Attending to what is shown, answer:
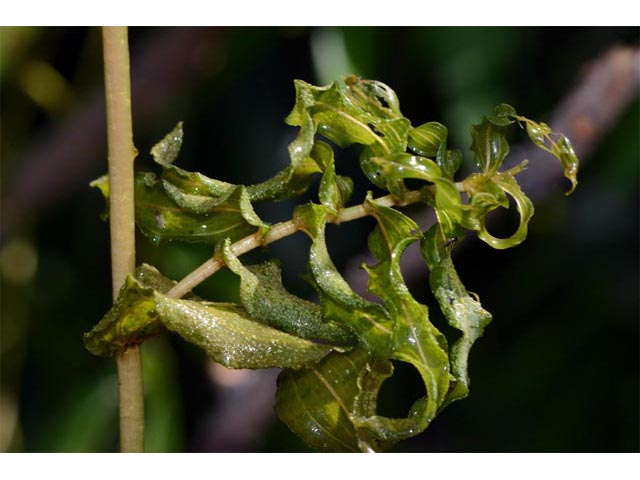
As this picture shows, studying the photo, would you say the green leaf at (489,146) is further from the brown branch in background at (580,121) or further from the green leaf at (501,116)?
the brown branch in background at (580,121)

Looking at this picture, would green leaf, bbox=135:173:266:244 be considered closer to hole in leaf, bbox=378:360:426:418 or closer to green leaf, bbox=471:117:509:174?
green leaf, bbox=471:117:509:174

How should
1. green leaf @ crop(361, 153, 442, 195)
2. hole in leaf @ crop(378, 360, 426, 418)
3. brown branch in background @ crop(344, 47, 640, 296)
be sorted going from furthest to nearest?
hole in leaf @ crop(378, 360, 426, 418), brown branch in background @ crop(344, 47, 640, 296), green leaf @ crop(361, 153, 442, 195)

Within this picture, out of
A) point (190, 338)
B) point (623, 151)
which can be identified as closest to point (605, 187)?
point (623, 151)

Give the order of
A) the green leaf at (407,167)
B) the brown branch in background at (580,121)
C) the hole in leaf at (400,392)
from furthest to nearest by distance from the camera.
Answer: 1. the hole in leaf at (400,392)
2. the brown branch in background at (580,121)
3. the green leaf at (407,167)

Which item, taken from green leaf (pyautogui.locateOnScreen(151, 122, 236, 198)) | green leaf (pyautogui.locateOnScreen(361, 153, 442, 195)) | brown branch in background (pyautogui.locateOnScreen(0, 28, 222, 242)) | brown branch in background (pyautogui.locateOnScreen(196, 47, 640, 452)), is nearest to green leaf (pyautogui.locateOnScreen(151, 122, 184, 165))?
green leaf (pyautogui.locateOnScreen(151, 122, 236, 198))

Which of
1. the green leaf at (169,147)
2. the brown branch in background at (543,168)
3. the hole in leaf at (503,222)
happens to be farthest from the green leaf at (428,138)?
the hole in leaf at (503,222)
